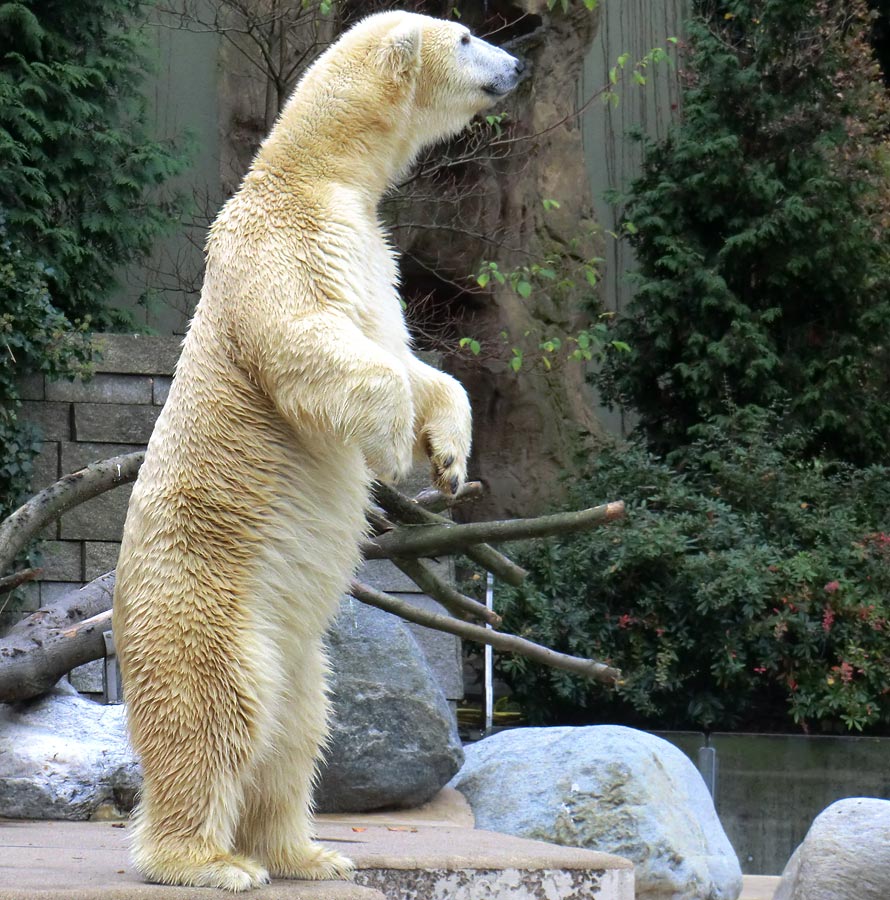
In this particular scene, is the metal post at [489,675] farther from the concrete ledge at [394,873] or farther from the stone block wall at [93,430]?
the concrete ledge at [394,873]

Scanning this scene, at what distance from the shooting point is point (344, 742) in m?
5.07

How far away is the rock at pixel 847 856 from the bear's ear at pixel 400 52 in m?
3.51

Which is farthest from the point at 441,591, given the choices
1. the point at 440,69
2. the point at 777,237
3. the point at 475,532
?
the point at 777,237

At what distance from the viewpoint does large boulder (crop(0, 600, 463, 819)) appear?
4.41 m

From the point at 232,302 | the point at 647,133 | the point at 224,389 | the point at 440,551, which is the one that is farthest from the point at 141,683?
the point at 647,133

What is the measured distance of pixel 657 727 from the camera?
23.9 ft

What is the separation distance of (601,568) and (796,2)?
166 inches

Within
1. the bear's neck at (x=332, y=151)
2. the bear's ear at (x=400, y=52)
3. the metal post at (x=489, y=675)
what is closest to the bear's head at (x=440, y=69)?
the bear's ear at (x=400, y=52)

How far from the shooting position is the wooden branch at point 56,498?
4254 millimetres

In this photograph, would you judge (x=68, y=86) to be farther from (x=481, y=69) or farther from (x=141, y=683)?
(x=141, y=683)

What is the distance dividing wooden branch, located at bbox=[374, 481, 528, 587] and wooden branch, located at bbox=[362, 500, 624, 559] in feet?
0.14

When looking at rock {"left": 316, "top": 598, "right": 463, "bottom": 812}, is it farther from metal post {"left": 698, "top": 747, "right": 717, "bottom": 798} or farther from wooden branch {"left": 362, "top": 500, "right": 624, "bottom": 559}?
metal post {"left": 698, "top": 747, "right": 717, "bottom": 798}

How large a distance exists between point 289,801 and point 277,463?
Result: 31.5 inches

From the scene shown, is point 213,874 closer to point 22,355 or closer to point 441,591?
point 441,591
